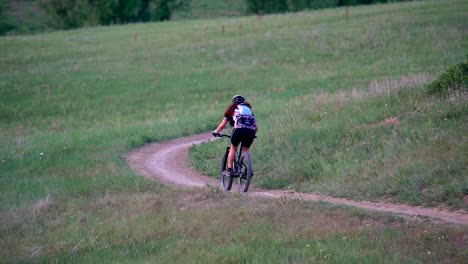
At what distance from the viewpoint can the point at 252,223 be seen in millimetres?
9133

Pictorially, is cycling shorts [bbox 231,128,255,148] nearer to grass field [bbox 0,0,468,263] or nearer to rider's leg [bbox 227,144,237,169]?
Answer: rider's leg [bbox 227,144,237,169]

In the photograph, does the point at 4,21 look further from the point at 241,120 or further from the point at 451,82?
the point at 241,120

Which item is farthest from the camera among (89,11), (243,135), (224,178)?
(89,11)

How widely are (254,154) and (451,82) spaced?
452 cm

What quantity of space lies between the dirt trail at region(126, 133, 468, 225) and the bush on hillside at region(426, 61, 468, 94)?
474 centimetres

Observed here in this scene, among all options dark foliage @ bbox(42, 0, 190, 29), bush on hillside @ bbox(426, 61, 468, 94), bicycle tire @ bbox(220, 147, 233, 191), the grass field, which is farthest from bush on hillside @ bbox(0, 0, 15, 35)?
bicycle tire @ bbox(220, 147, 233, 191)

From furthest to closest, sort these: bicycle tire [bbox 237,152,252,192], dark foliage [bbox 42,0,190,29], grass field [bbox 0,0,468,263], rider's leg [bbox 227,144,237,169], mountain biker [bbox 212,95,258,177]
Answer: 1. dark foliage [bbox 42,0,190,29]
2. rider's leg [bbox 227,144,237,169]
3. bicycle tire [bbox 237,152,252,192]
4. mountain biker [bbox 212,95,258,177]
5. grass field [bbox 0,0,468,263]

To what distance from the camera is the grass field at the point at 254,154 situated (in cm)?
838

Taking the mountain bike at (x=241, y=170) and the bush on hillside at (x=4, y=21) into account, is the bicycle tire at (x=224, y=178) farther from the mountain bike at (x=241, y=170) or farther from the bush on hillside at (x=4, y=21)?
the bush on hillside at (x=4, y=21)

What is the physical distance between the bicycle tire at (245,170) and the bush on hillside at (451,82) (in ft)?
16.6

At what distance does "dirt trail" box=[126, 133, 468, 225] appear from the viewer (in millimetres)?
9312

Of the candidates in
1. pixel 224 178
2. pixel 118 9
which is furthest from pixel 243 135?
pixel 118 9

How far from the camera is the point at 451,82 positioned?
14766 mm

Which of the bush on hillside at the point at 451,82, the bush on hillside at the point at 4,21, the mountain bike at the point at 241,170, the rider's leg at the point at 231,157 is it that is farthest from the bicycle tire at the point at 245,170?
the bush on hillside at the point at 4,21
